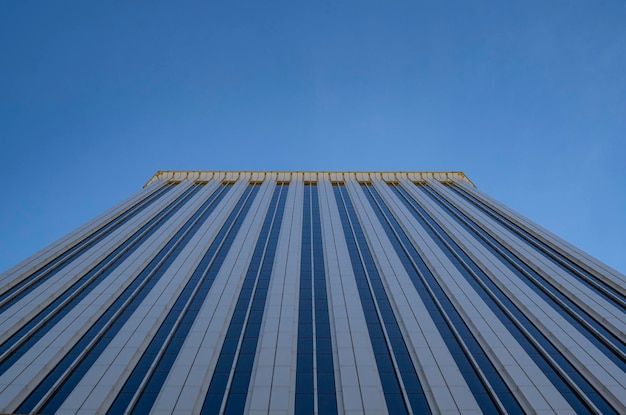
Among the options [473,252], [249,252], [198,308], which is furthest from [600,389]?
[249,252]

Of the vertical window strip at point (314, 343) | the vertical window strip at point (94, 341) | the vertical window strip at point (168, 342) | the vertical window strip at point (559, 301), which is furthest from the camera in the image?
the vertical window strip at point (559, 301)

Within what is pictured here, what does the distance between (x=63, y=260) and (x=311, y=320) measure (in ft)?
78.9

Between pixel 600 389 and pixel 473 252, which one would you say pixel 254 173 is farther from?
pixel 600 389

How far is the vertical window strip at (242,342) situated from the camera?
62.6 feet

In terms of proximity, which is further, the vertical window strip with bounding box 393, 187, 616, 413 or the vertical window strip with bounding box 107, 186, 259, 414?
the vertical window strip with bounding box 393, 187, 616, 413

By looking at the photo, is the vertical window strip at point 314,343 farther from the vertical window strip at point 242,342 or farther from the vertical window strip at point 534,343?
the vertical window strip at point 534,343

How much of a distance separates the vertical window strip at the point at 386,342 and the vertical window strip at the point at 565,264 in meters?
16.7

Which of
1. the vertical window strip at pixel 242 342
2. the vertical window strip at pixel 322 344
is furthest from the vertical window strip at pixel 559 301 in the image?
the vertical window strip at pixel 242 342

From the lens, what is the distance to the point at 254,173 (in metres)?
69.1

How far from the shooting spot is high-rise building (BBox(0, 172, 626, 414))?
758 inches

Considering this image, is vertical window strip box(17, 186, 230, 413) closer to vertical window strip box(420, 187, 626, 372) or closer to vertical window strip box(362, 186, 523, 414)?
vertical window strip box(362, 186, 523, 414)

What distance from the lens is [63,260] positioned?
111ft

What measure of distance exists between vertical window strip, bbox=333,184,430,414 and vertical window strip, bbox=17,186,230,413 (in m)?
16.5

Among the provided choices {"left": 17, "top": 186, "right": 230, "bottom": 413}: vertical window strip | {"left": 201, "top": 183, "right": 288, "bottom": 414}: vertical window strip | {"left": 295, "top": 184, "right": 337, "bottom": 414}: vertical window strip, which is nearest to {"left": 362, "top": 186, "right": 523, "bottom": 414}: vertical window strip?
{"left": 295, "top": 184, "right": 337, "bottom": 414}: vertical window strip
